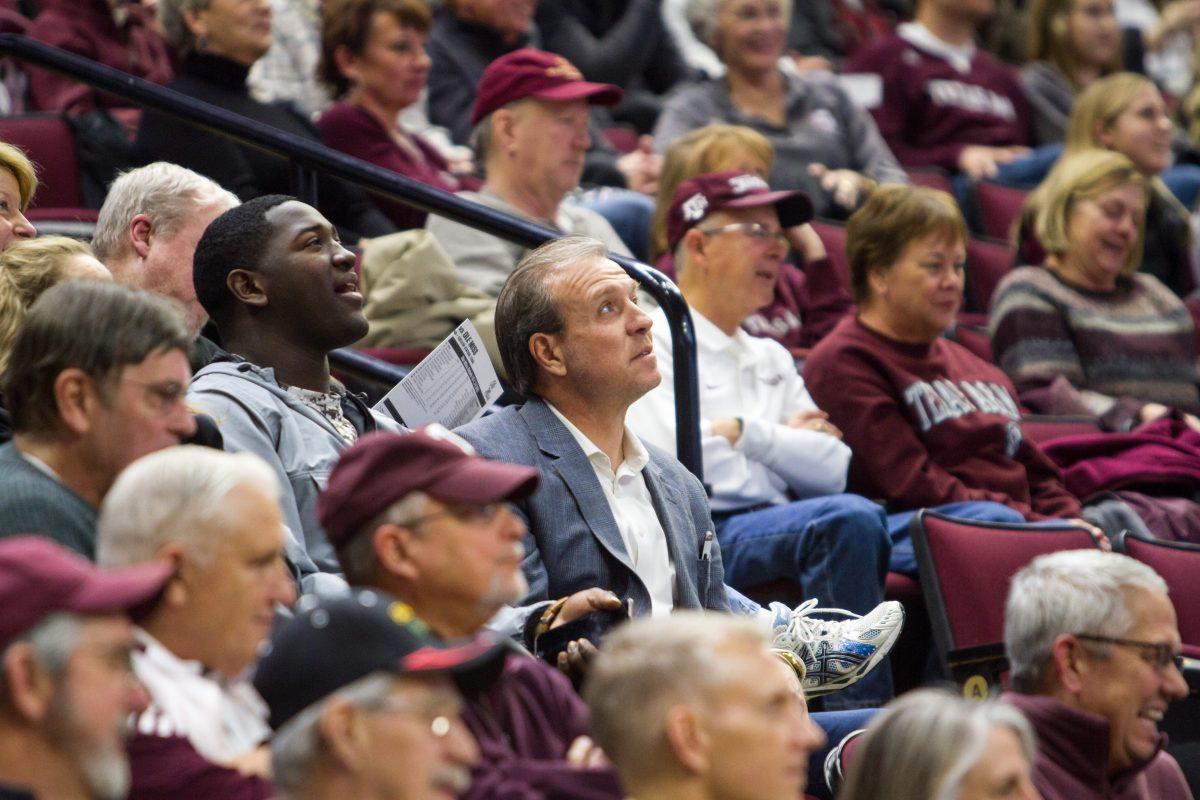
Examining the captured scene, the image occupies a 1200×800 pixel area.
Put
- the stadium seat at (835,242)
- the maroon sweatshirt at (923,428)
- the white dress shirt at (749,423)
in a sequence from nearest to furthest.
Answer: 1. the white dress shirt at (749,423)
2. the maroon sweatshirt at (923,428)
3. the stadium seat at (835,242)

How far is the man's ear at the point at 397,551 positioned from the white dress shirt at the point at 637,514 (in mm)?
1018

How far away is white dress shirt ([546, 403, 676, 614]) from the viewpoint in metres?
3.54

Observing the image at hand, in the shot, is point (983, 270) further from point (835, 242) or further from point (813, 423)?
point (813, 423)

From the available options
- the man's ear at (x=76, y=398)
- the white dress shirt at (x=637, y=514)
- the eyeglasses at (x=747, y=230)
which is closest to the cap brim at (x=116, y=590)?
the man's ear at (x=76, y=398)

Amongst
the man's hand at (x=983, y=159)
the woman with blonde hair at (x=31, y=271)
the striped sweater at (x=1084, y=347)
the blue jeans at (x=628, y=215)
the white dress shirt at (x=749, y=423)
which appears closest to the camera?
the woman with blonde hair at (x=31, y=271)

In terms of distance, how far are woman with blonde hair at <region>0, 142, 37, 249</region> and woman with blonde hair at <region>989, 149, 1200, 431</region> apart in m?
3.04

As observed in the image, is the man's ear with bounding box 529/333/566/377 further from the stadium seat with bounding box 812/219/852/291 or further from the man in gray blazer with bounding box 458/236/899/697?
the stadium seat with bounding box 812/219/852/291

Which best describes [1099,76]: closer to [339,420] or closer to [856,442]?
[856,442]

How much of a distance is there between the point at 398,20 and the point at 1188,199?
350 centimetres

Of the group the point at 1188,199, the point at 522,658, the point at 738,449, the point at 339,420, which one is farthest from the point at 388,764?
the point at 1188,199

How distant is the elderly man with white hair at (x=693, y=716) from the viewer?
91.2 inches

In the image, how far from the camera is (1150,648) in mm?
3406

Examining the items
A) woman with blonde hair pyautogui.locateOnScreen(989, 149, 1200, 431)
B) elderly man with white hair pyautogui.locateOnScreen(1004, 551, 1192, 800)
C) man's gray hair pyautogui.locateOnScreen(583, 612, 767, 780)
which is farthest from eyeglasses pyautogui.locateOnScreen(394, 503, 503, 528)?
woman with blonde hair pyautogui.locateOnScreen(989, 149, 1200, 431)

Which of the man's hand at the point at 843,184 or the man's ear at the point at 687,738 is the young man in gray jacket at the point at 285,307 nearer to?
the man's ear at the point at 687,738
